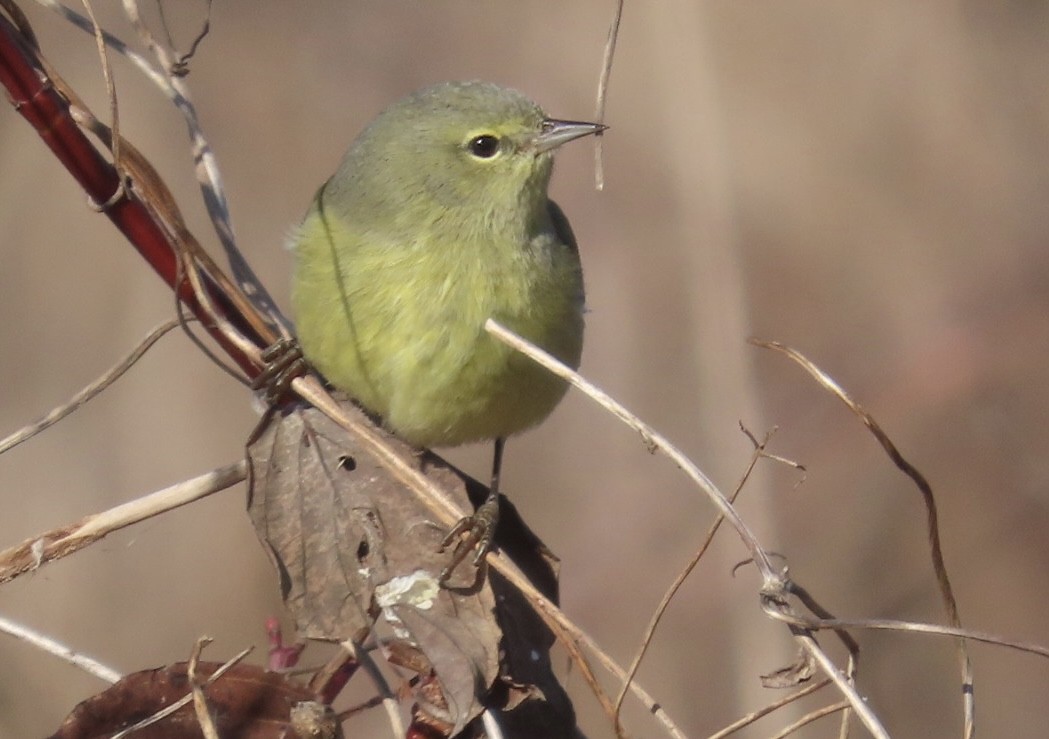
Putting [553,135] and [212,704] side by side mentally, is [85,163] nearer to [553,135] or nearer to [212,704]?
[212,704]

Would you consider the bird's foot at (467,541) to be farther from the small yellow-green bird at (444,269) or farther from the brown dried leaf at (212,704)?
the small yellow-green bird at (444,269)

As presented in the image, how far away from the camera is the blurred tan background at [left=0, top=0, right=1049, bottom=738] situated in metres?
5.43

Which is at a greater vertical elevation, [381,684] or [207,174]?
[207,174]

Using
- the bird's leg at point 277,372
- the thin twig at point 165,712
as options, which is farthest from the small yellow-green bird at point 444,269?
the thin twig at point 165,712

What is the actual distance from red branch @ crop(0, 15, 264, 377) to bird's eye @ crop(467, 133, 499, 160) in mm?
1102

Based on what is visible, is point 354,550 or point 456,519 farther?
point 354,550

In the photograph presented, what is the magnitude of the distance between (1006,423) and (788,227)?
2048 mm

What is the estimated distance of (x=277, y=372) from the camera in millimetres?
2652

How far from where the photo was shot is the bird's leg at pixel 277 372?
2.62m

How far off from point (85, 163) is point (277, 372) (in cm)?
54

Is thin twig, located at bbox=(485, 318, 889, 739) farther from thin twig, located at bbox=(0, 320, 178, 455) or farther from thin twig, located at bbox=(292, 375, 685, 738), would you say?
thin twig, located at bbox=(0, 320, 178, 455)

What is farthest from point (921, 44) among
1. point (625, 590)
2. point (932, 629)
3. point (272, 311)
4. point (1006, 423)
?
point (932, 629)

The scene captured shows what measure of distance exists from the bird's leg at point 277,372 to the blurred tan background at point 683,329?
67.9 inches

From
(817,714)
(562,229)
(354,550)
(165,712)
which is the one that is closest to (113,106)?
(354,550)
